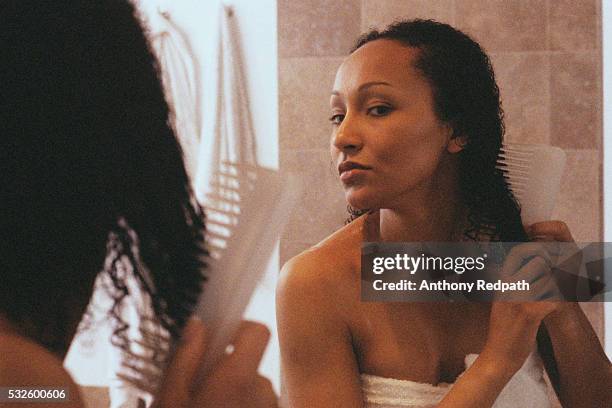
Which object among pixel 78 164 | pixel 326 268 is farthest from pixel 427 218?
pixel 78 164

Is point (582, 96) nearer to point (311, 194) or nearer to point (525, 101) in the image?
point (525, 101)

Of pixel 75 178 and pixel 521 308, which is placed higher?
pixel 75 178

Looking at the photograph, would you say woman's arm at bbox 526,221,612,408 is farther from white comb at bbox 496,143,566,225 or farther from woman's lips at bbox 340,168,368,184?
woman's lips at bbox 340,168,368,184

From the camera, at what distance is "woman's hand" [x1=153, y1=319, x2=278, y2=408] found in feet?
2.71

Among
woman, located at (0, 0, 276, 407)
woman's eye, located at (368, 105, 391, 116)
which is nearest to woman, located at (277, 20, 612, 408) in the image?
woman's eye, located at (368, 105, 391, 116)

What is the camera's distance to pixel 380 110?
775mm

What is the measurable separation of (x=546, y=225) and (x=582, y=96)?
0.52 feet

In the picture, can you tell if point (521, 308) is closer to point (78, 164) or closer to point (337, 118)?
point (337, 118)

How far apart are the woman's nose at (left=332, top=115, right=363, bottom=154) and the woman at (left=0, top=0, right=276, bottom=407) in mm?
177

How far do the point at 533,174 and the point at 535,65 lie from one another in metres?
0.13

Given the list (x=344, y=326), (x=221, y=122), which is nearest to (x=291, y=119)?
(x=221, y=122)

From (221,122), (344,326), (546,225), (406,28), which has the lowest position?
(344,326)

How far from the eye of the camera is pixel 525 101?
83 cm

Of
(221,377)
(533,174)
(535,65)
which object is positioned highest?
(535,65)
